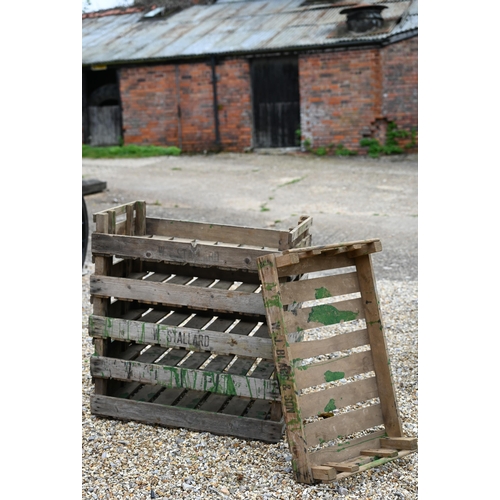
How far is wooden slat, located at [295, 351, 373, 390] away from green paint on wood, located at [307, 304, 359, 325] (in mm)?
203

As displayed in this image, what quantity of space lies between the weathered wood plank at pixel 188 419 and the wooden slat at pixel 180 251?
878 millimetres

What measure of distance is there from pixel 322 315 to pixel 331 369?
0.28 meters

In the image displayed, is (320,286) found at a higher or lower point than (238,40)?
lower

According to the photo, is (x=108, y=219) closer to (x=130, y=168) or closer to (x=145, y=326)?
(x=145, y=326)

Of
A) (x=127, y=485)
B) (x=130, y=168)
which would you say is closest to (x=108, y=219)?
(x=127, y=485)

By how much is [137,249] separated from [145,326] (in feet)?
1.44

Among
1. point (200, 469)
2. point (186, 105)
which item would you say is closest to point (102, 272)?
point (200, 469)

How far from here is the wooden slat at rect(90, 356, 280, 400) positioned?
3.56m

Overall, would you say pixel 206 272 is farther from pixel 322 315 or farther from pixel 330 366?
pixel 330 366

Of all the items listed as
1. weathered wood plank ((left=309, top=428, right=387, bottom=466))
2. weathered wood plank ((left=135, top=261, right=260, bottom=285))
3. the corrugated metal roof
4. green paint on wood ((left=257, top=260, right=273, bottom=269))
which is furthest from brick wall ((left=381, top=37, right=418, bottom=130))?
green paint on wood ((left=257, top=260, right=273, bottom=269))

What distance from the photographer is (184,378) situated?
3697 mm

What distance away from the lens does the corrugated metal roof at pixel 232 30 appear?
52.6 ft

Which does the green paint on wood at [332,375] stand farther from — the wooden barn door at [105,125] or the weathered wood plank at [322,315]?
the wooden barn door at [105,125]
